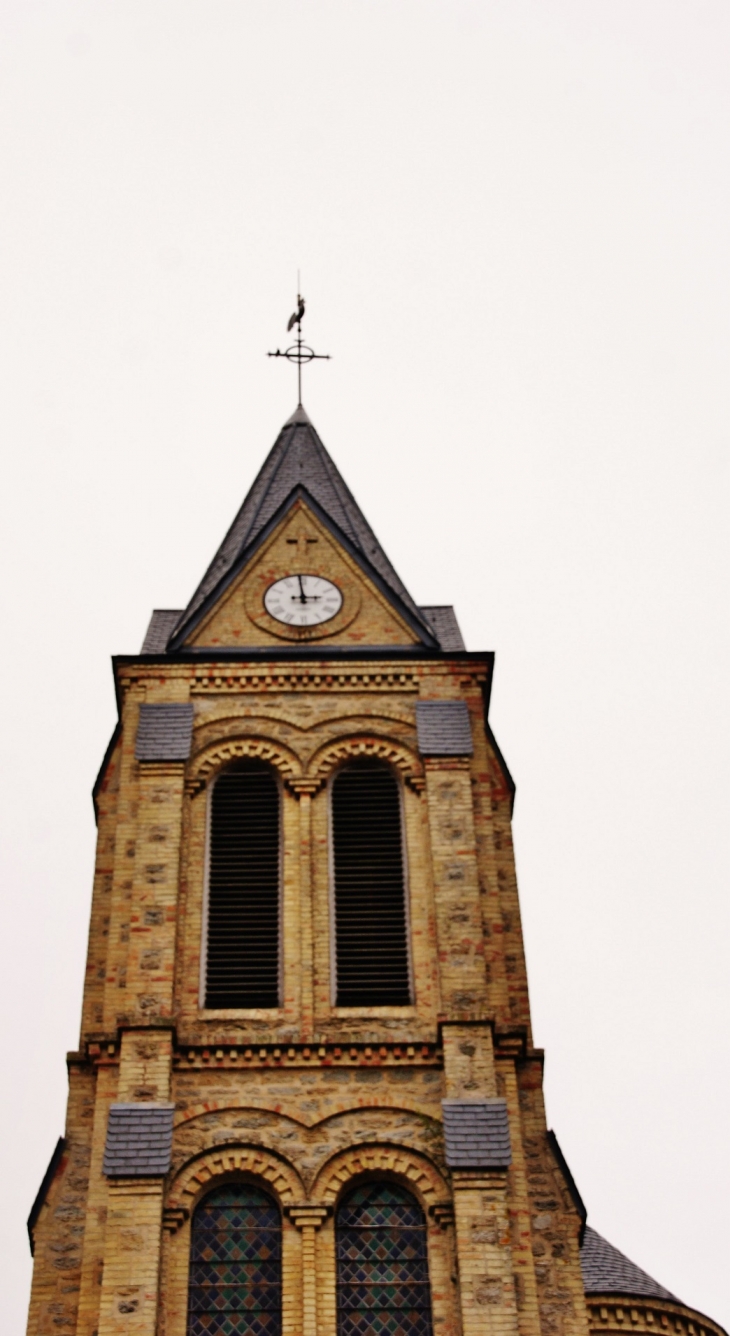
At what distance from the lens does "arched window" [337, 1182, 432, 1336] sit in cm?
2289

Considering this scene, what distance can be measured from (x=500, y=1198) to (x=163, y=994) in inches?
198

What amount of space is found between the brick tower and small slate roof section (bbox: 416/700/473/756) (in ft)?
0.16

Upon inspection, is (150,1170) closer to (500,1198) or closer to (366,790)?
(500,1198)

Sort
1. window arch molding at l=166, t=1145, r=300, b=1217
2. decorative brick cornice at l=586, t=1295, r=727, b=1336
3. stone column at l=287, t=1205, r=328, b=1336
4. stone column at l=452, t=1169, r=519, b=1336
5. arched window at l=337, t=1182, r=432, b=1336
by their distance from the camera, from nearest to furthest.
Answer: stone column at l=452, t=1169, r=519, b=1336 → stone column at l=287, t=1205, r=328, b=1336 → arched window at l=337, t=1182, r=432, b=1336 → window arch molding at l=166, t=1145, r=300, b=1217 → decorative brick cornice at l=586, t=1295, r=727, b=1336

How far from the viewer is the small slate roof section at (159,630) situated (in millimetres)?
31141

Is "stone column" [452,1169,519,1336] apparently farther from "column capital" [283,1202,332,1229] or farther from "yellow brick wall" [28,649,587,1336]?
"column capital" [283,1202,332,1229]

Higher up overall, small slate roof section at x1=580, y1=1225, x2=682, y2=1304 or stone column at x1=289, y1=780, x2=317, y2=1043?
stone column at x1=289, y1=780, x2=317, y2=1043

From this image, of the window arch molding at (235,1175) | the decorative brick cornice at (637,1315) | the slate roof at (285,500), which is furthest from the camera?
the slate roof at (285,500)

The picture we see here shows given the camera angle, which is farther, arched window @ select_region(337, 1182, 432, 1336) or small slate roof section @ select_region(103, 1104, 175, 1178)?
small slate roof section @ select_region(103, 1104, 175, 1178)

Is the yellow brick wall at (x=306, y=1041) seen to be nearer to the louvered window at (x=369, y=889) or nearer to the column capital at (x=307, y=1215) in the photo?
the column capital at (x=307, y=1215)

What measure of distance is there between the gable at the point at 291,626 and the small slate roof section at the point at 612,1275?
951 centimetres

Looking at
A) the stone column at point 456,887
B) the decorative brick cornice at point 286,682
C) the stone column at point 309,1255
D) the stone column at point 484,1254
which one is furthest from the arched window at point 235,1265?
the decorative brick cornice at point 286,682

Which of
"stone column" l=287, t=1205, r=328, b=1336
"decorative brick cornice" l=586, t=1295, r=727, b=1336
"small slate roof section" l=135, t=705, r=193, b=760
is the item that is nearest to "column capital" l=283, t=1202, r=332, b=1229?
"stone column" l=287, t=1205, r=328, b=1336

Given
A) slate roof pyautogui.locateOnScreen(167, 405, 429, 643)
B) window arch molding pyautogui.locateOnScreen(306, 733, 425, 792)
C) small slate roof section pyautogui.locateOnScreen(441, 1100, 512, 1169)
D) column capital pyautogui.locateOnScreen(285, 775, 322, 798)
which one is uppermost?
slate roof pyautogui.locateOnScreen(167, 405, 429, 643)
